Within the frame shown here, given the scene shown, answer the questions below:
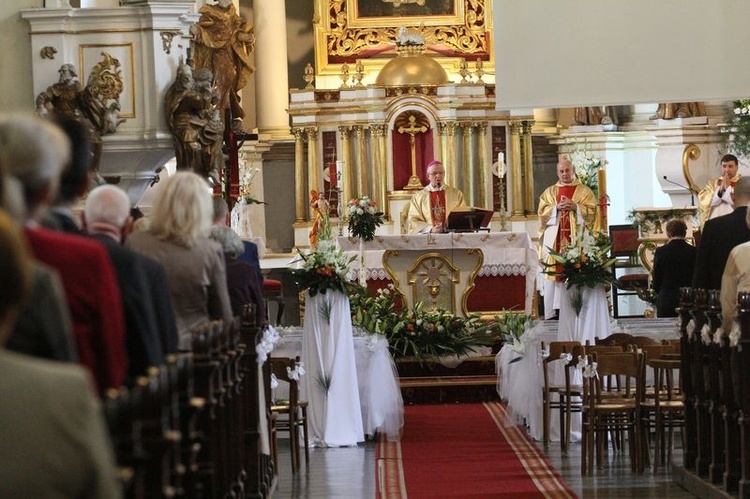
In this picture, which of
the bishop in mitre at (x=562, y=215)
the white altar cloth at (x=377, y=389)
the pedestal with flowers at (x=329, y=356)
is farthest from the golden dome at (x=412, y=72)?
the pedestal with flowers at (x=329, y=356)

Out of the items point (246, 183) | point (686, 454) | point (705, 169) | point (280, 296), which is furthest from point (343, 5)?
point (686, 454)

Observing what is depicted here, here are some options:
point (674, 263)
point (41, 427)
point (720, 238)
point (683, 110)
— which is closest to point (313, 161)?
point (683, 110)

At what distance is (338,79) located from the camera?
81.8 ft

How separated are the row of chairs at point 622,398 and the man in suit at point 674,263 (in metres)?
1.69

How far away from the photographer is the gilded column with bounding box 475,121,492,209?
76.8 feet

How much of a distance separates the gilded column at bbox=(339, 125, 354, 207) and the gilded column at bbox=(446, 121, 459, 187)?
4.75 ft

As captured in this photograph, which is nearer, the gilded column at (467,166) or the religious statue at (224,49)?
the religious statue at (224,49)

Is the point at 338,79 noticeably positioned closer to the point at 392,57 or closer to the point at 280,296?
Result: the point at 392,57

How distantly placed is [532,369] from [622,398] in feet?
5.71

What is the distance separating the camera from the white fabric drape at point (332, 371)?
12828 millimetres

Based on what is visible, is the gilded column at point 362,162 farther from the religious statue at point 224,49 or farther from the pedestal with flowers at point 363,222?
the religious statue at point 224,49

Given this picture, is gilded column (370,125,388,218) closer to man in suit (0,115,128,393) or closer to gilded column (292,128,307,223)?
gilded column (292,128,307,223)

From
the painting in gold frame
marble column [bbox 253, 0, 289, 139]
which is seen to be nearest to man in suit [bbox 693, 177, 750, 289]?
marble column [bbox 253, 0, 289, 139]

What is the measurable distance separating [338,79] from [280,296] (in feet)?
28.1
